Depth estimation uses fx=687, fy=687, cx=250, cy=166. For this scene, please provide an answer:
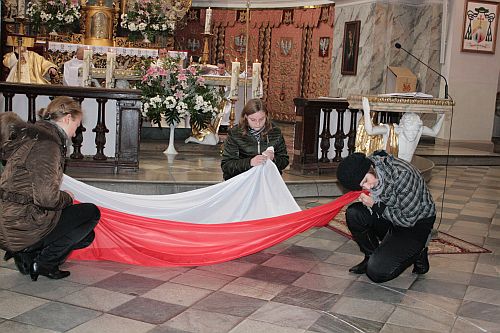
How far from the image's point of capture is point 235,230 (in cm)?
515

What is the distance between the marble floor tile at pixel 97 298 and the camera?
411cm

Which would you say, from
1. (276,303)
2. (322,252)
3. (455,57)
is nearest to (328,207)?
(322,252)

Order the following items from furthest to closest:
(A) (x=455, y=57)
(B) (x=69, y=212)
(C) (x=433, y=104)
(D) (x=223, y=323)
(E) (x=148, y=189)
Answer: (A) (x=455, y=57) < (E) (x=148, y=189) < (C) (x=433, y=104) < (B) (x=69, y=212) < (D) (x=223, y=323)

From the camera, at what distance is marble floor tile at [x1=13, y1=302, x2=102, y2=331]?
12.3 feet

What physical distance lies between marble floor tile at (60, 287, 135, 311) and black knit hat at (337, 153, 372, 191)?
5.21 ft

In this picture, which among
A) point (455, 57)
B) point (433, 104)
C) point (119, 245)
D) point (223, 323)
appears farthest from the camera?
point (455, 57)

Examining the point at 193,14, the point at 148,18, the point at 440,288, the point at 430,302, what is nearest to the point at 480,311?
the point at 430,302

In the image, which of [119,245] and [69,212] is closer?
[69,212]

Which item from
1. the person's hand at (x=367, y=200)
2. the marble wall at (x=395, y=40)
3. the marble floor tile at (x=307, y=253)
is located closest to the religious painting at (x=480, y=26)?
the marble wall at (x=395, y=40)

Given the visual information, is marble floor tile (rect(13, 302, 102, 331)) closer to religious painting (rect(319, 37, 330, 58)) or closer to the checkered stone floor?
the checkered stone floor

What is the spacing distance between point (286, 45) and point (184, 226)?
1419 centimetres

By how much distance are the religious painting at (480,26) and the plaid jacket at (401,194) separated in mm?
10625

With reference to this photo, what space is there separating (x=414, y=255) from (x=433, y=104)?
5.98 feet

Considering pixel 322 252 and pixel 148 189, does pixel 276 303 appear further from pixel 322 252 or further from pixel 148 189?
pixel 148 189
